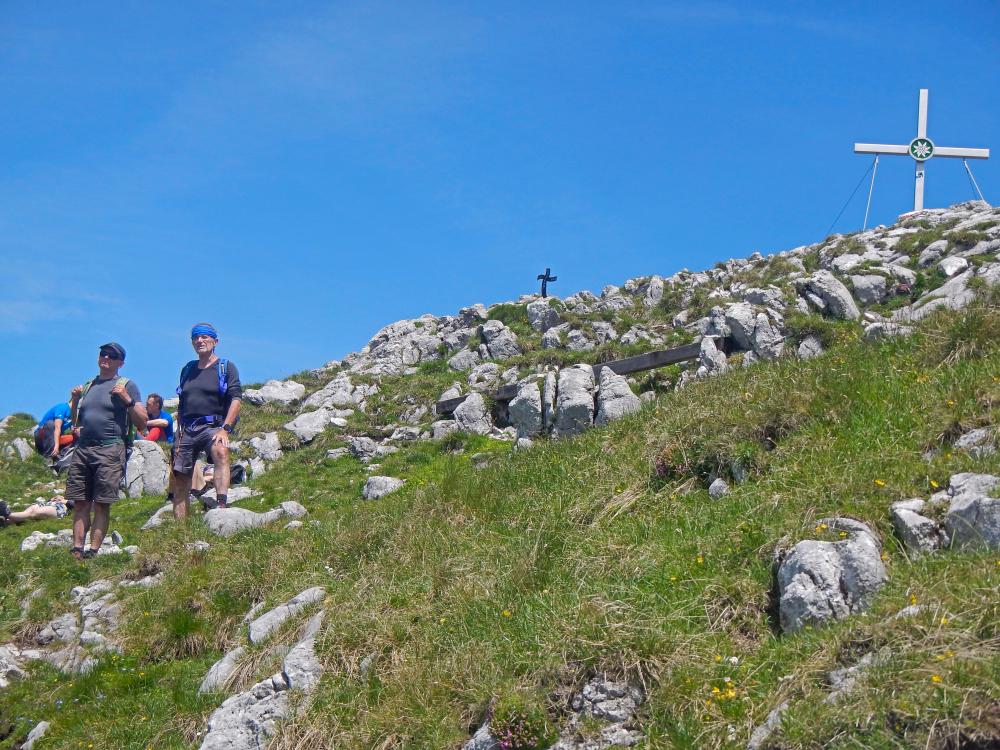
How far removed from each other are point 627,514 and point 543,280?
1279 inches

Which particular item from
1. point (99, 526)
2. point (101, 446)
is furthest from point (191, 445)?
point (99, 526)

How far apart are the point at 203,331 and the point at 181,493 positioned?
2452 millimetres

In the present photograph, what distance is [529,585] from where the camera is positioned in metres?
8.37

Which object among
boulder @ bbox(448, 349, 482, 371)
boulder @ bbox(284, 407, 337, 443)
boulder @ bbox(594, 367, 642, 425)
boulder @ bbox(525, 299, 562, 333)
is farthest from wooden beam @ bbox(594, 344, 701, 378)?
boulder @ bbox(525, 299, 562, 333)

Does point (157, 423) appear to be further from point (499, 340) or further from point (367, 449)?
point (499, 340)

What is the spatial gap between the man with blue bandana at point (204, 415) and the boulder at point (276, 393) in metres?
14.6

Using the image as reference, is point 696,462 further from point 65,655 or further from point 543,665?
point 65,655

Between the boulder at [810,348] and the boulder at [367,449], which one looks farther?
the boulder at [367,449]

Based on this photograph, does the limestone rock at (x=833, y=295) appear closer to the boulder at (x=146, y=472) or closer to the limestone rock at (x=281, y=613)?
the boulder at (x=146, y=472)

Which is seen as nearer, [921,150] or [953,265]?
[953,265]

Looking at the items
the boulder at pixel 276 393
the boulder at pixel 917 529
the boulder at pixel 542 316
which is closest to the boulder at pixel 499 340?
the boulder at pixel 542 316

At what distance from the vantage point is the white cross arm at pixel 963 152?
157 feet

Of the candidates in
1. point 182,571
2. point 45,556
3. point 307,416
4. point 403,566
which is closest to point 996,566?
point 403,566

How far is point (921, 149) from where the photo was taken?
157ft
